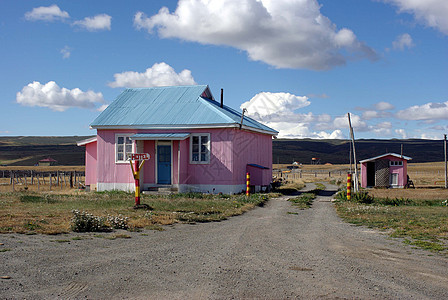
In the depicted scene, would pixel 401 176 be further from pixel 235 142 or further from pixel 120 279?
pixel 120 279

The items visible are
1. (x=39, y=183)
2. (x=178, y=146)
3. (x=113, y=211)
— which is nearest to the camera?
(x=113, y=211)

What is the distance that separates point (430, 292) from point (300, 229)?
6.02 meters

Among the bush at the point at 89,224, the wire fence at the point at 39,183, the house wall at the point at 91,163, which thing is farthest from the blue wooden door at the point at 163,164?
the bush at the point at 89,224

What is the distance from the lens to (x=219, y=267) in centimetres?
693

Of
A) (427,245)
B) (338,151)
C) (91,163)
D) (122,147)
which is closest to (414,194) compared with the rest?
(122,147)

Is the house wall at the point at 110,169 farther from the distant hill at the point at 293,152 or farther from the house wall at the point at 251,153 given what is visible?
the distant hill at the point at 293,152

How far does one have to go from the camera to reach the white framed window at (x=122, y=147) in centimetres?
2238

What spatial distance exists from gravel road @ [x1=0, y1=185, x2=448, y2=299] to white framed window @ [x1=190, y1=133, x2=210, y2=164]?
11102 mm

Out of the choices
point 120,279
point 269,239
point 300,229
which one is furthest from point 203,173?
point 120,279

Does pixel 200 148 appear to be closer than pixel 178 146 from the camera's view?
No

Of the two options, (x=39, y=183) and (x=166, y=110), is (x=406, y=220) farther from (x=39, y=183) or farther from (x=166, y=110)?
(x=39, y=183)

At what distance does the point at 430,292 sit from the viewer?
5797 millimetres

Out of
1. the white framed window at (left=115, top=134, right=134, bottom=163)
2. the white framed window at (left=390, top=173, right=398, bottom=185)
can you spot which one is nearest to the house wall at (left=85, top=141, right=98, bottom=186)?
the white framed window at (left=115, top=134, right=134, bottom=163)

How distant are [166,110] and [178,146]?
2.55 metres
